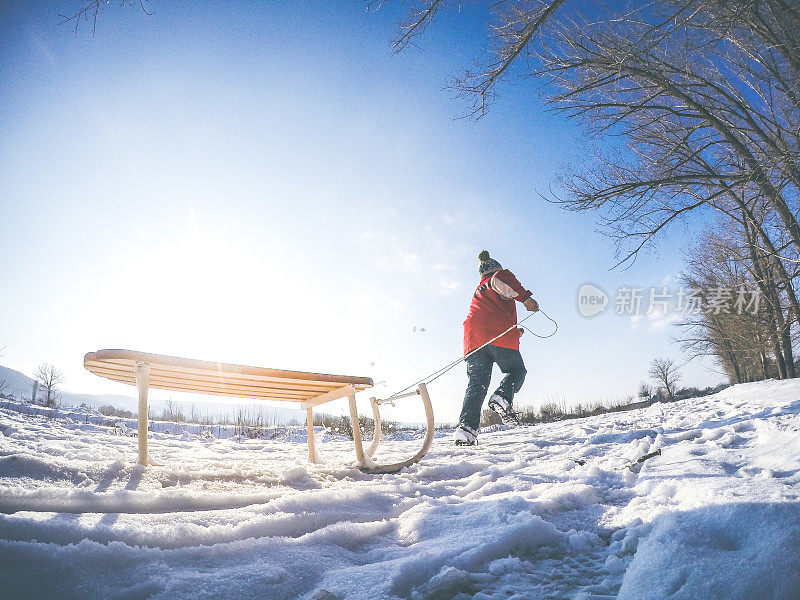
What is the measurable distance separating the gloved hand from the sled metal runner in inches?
80.5

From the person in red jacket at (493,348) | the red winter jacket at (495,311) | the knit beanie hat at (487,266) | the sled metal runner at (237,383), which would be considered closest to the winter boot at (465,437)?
the person in red jacket at (493,348)

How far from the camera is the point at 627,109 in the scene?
21.9 feet

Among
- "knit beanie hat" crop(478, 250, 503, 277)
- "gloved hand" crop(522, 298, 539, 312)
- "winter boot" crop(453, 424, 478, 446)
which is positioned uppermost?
"knit beanie hat" crop(478, 250, 503, 277)

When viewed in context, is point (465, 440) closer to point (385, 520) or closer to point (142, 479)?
point (385, 520)

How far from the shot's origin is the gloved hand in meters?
4.44

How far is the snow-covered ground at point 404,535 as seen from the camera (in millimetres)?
999

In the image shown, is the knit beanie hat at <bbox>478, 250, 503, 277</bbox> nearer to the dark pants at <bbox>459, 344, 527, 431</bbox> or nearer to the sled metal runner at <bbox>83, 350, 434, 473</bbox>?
the dark pants at <bbox>459, 344, 527, 431</bbox>

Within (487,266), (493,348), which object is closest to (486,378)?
(493,348)

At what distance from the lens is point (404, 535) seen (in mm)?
1550

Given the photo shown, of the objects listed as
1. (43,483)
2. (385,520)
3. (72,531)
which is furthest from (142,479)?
(385,520)

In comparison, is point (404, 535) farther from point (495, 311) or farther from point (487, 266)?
point (487, 266)

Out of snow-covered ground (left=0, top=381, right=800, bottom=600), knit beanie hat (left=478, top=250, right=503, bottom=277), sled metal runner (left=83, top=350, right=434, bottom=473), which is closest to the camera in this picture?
snow-covered ground (left=0, top=381, right=800, bottom=600)

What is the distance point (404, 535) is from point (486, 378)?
10.4ft

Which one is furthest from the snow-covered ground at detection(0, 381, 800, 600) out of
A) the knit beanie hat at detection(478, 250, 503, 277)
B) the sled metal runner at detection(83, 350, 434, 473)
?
the knit beanie hat at detection(478, 250, 503, 277)
